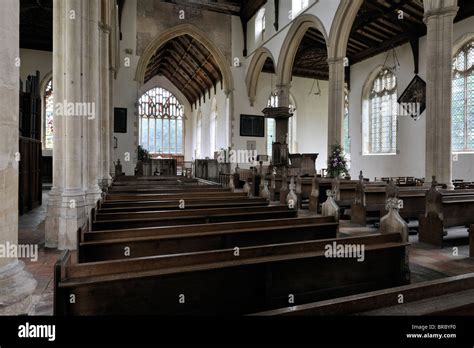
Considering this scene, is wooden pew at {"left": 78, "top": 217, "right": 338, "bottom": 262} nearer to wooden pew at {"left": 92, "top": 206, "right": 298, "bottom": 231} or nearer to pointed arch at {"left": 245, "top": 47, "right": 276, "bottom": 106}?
wooden pew at {"left": 92, "top": 206, "right": 298, "bottom": 231}

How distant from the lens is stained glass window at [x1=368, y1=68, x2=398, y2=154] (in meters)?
14.1

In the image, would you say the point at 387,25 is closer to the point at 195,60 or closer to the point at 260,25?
the point at 260,25

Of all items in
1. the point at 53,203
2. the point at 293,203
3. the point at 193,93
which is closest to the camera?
the point at 293,203

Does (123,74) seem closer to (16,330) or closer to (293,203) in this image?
(293,203)

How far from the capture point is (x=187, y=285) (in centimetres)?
184

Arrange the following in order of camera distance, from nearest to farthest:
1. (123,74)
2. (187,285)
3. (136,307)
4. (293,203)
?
(136,307) → (187,285) → (293,203) → (123,74)

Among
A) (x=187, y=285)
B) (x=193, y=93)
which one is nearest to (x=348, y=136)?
(x=193, y=93)

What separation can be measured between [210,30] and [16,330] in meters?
16.7

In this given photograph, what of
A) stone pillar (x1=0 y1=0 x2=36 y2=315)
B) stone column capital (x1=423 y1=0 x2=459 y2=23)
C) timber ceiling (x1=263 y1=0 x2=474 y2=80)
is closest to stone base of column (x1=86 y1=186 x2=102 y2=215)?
stone pillar (x1=0 y1=0 x2=36 y2=315)

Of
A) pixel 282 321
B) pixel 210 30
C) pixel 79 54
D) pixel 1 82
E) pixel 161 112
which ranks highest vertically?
pixel 210 30

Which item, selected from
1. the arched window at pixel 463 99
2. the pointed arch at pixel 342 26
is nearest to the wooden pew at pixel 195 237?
the pointed arch at pixel 342 26

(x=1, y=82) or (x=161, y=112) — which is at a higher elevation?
(x=161, y=112)

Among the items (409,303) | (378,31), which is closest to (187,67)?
(378,31)

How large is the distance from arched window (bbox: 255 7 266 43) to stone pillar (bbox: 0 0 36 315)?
15.1 m
